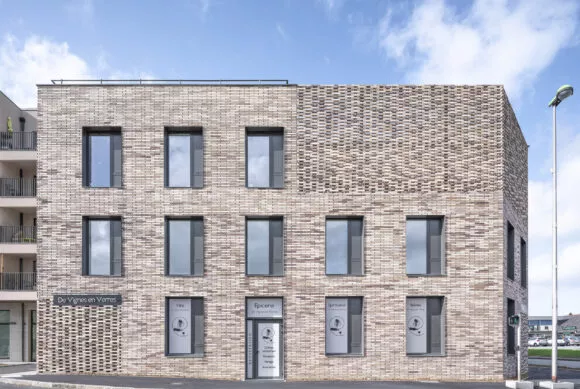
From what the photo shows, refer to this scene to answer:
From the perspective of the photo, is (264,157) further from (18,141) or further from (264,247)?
(18,141)

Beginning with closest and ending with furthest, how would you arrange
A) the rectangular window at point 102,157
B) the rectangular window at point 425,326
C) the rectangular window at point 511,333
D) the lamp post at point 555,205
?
the lamp post at point 555,205 → the rectangular window at point 425,326 → the rectangular window at point 102,157 → the rectangular window at point 511,333

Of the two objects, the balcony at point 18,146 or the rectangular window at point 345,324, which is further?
the balcony at point 18,146

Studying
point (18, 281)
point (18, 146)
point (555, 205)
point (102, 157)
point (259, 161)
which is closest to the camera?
point (555, 205)

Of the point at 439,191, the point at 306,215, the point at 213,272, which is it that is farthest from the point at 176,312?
the point at 439,191

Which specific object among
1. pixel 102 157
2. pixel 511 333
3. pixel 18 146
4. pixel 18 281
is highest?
pixel 18 146

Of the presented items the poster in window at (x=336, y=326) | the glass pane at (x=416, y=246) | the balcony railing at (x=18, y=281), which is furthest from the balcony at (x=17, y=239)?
the glass pane at (x=416, y=246)

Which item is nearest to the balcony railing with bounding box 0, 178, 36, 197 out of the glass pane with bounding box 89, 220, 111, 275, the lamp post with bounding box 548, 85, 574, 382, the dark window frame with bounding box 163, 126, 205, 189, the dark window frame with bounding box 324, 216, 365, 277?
the glass pane with bounding box 89, 220, 111, 275

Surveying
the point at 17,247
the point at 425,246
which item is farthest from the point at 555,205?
the point at 17,247

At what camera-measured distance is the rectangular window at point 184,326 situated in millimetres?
20953

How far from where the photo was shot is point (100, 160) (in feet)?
71.3

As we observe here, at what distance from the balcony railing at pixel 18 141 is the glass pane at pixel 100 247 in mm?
12108

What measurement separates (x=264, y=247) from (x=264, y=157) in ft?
10.2

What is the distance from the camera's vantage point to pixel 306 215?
2109 cm

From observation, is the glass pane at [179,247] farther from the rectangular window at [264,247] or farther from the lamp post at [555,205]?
the lamp post at [555,205]
